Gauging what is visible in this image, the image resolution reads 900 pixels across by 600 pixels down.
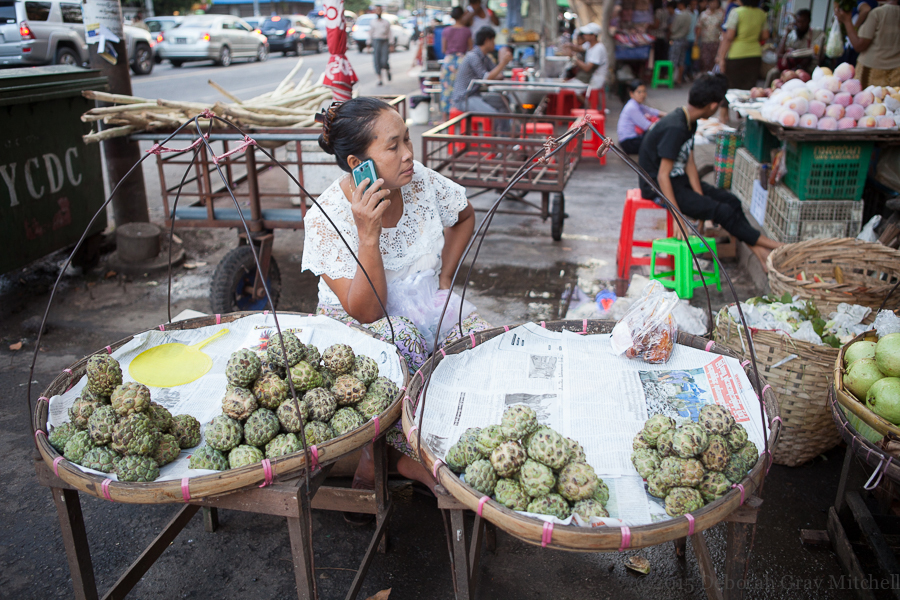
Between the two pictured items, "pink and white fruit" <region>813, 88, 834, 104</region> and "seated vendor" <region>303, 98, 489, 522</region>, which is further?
"pink and white fruit" <region>813, 88, 834, 104</region>

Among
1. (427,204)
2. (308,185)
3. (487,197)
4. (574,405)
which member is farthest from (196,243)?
(574,405)

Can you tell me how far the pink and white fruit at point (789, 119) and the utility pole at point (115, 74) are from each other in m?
4.76

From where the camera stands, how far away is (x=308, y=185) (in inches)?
206

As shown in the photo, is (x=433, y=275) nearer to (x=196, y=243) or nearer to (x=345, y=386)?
(x=345, y=386)

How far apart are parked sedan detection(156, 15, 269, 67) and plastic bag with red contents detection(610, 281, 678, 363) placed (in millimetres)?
19794

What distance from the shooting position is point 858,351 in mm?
2262

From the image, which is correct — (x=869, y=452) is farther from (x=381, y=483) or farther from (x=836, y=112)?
(x=836, y=112)

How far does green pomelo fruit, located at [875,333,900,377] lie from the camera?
79.3 inches

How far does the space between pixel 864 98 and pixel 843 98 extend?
0.43 ft

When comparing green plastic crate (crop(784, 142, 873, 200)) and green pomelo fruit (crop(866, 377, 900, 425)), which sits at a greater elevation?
green plastic crate (crop(784, 142, 873, 200))

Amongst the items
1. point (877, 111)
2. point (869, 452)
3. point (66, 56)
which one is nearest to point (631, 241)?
point (877, 111)

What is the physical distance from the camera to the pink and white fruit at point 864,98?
4391 millimetres

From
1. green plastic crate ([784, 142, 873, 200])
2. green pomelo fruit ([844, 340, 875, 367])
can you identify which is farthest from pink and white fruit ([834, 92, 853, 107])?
green pomelo fruit ([844, 340, 875, 367])

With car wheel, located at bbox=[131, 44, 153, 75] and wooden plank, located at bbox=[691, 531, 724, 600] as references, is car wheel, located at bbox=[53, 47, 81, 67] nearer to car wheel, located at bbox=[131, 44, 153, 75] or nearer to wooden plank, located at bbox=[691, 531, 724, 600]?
car wheel, located at bbox=[131, 44, 153, 75]
